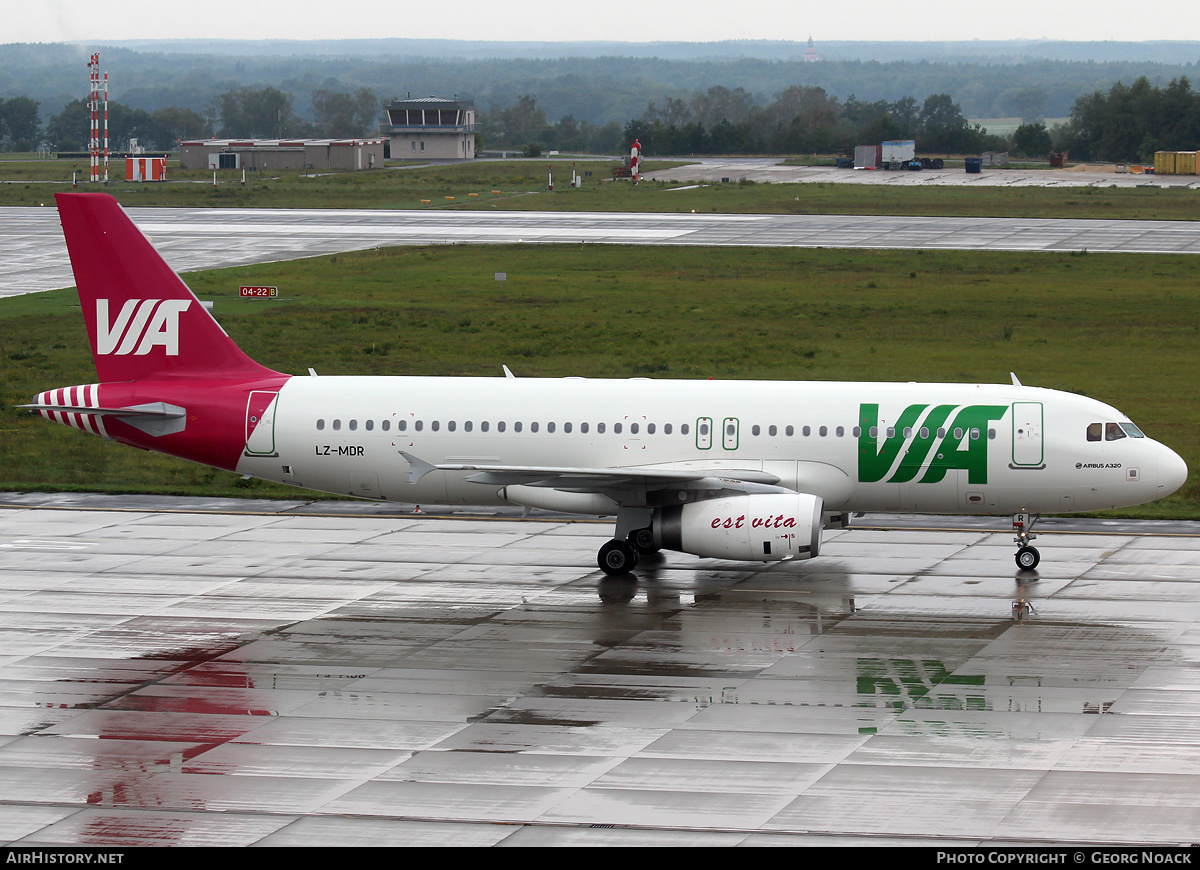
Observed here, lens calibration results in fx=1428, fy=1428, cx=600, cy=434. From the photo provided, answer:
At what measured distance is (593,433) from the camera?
32469 millimetres

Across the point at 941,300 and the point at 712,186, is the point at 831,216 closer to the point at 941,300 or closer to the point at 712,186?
the point at 712,186

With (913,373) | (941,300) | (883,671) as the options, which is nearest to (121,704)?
(883,671)

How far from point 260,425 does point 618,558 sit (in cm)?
874

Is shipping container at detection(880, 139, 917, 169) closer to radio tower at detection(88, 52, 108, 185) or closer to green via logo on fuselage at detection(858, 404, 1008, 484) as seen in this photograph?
radio tower at detection(88, 52, 108, 185)

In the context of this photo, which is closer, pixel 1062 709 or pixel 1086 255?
pixel 1062 709

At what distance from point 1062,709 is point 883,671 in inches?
127

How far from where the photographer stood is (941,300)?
238 ft

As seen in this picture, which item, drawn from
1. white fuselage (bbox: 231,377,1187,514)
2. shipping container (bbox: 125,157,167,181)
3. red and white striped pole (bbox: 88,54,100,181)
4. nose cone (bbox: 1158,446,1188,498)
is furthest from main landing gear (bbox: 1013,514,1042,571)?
shipping container (bbox: 125,157,167,181)

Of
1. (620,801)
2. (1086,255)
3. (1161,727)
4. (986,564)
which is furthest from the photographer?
(1086,255)

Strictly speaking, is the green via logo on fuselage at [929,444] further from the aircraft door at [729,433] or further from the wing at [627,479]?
the aircraft door at [729,433]

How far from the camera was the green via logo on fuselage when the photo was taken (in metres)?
31.6

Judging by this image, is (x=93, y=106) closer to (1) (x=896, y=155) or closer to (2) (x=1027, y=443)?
(1) (x=896, y=155)

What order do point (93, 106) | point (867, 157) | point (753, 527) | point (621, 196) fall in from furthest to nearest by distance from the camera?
point (867, 157)
point (93, 106)
point (621, 196)
point (753, 527)

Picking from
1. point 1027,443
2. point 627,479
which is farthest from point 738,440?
point 1027,443
